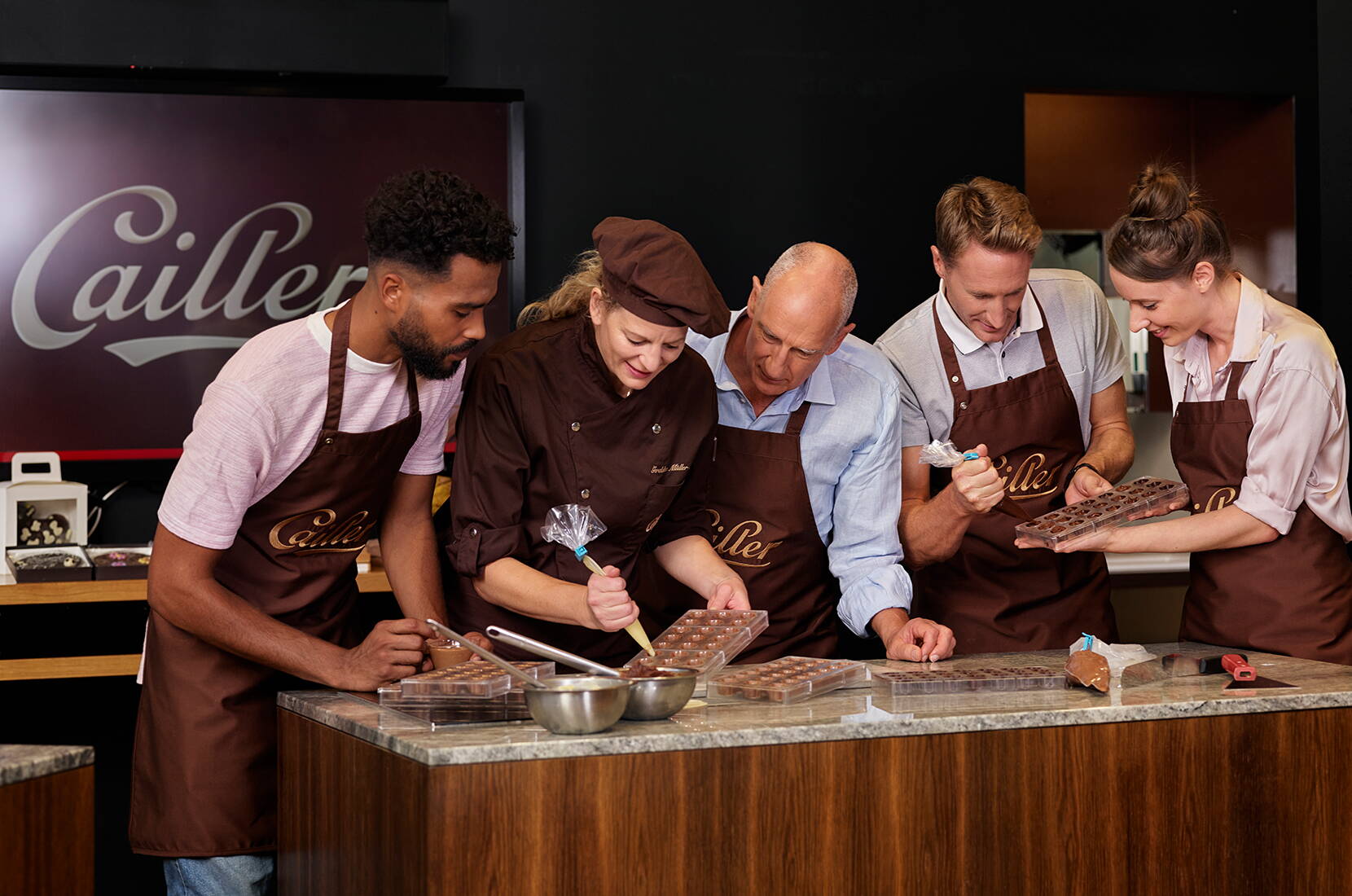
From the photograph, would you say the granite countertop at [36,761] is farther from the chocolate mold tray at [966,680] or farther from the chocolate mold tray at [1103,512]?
the chocolate mold tray at [1103,512]

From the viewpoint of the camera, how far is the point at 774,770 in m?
Answer: 1.94

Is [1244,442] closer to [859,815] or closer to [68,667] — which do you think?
[859,815]

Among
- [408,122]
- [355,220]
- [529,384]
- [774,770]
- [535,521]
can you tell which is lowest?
[774,770]

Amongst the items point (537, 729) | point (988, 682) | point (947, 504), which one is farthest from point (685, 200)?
point (537, 729)

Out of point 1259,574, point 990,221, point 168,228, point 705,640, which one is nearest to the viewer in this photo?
point 705,640

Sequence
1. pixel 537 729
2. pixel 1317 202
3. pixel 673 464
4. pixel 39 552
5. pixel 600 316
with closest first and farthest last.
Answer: pixel 537 729 → pixel 600 316 → pixel 673 464 → pixel 39 552 → pixel 1317 202

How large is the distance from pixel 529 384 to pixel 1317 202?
3.51m

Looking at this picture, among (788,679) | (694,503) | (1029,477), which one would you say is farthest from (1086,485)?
(788,679)

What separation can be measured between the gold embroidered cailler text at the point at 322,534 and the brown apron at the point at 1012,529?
1376 mm

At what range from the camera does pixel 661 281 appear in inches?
92.1

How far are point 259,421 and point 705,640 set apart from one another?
0.80 metres

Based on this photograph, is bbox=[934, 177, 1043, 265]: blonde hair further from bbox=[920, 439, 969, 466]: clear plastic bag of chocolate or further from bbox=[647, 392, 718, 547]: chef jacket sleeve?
bbox=[647, 392, 718, 547]: chef jacket sleeve

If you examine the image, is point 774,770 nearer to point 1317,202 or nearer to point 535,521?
point 535,521

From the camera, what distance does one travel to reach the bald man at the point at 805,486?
116 inches
